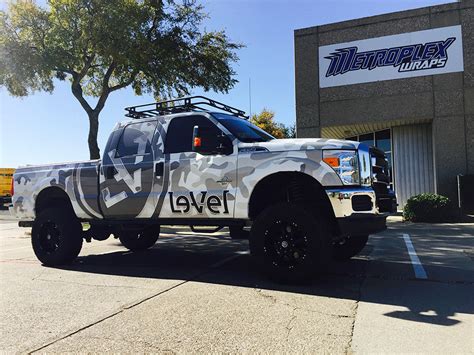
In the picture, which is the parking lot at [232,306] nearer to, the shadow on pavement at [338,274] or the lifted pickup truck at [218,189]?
the shadow on pavement at [338,274]

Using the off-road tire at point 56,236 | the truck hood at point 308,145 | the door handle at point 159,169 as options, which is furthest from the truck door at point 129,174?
the truck hood at point 308,145

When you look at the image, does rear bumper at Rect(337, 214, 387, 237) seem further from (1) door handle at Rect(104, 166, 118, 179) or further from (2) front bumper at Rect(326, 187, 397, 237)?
(1) door handle at Rect(104, 166, 118, 179)

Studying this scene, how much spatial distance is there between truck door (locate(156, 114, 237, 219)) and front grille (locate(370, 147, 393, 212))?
1835 mm

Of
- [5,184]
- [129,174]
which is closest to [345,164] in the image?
[129,174]

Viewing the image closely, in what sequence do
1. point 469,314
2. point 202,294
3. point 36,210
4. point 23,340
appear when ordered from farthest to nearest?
point 36,210 < point 202,294 < point 469,314 < point 23,340

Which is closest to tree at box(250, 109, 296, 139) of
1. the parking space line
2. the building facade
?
the building facade

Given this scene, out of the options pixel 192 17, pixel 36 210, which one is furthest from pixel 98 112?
pixel 36 210

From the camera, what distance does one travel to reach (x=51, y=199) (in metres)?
7.80

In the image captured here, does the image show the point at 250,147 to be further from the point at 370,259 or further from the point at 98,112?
the point at 98,112

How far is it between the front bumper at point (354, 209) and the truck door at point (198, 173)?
1.42 m

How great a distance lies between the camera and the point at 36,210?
25.5 ft

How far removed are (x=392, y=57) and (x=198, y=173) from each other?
12935mm

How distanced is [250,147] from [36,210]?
14.6ft

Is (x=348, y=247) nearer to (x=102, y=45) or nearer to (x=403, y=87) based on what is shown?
(x=102, y=45)
